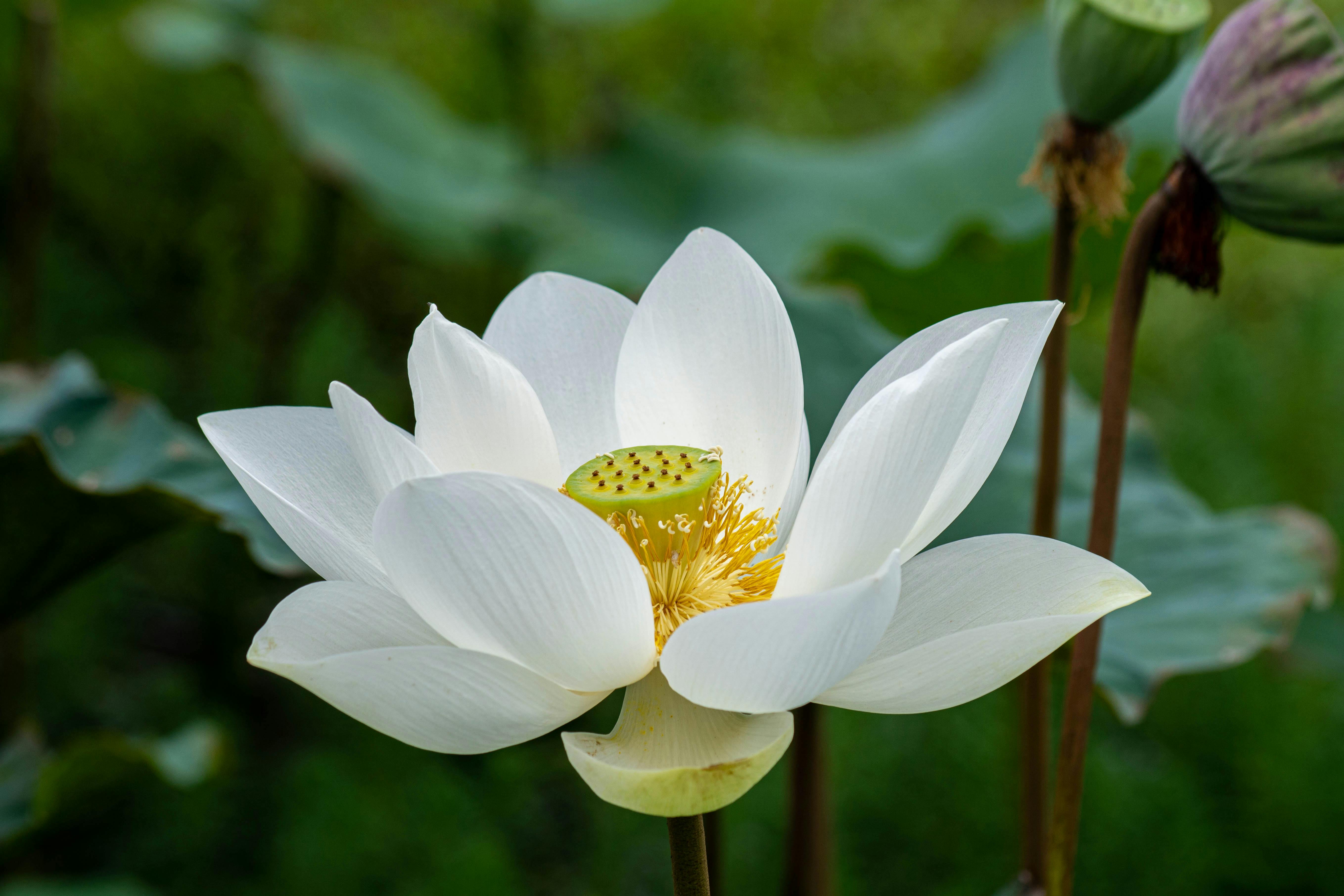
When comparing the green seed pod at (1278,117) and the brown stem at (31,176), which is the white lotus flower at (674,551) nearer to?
the green seed pod at (1278,117)

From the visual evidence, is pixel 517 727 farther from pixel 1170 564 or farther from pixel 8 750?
pixel 8 750

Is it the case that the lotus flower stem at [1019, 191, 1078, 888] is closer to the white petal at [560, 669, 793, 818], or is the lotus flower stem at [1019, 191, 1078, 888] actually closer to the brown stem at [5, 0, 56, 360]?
the white petal at [560, 669, 793, 818]

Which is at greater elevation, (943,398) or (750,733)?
(943,398)

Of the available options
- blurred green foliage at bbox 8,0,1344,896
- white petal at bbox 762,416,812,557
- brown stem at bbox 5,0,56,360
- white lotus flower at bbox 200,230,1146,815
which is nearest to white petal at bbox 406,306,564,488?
white lotus flower at bbox 200,230,1146,815

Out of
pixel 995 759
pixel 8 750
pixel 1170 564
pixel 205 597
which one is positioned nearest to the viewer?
pixel 1170 564

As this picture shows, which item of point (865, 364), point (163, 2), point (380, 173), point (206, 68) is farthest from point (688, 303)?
point (163, 2)

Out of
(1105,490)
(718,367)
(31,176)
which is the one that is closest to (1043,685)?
(1105,490)
